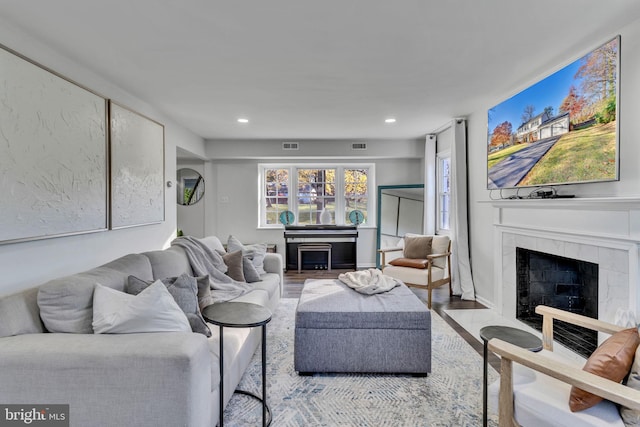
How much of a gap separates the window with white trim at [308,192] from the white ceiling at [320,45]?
2.70m

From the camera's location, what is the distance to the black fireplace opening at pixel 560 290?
259cm

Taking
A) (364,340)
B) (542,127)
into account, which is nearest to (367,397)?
(364,340)

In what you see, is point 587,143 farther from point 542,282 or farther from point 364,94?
point 364,94

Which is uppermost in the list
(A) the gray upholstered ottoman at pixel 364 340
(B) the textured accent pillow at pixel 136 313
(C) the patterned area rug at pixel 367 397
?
(B) the textured accent pillow at pixel 136 313

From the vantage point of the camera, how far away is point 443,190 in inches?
206

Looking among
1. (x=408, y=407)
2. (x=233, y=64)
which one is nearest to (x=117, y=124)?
(x=233, y=64)

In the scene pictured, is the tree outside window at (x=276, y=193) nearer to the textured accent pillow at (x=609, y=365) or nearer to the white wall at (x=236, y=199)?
the white wall at (x=236, y=199)

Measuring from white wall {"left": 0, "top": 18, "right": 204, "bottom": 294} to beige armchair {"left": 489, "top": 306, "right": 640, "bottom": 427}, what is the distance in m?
2.75

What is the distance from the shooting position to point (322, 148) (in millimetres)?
5668

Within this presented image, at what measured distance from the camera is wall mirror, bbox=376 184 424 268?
590 cm

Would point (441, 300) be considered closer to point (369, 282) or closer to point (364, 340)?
point (369, 282)

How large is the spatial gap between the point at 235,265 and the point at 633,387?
2.94m

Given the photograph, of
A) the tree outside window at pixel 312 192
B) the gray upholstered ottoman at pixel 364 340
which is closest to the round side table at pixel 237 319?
the gray upholstered ottoman at pixel 364 340

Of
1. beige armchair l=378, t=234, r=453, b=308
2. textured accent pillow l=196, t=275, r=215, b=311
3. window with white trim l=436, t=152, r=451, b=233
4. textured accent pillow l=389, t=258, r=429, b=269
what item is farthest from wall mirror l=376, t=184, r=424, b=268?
textured accent pillow l=196, t=275, r=215, b=311
